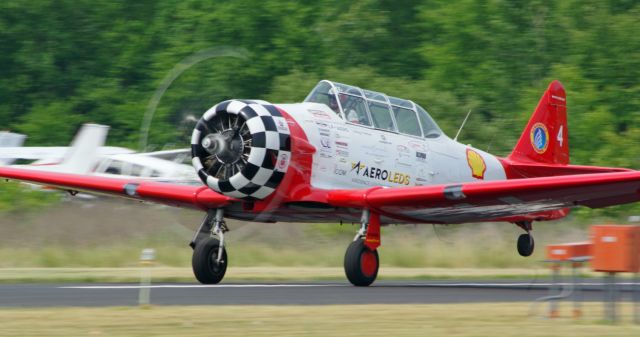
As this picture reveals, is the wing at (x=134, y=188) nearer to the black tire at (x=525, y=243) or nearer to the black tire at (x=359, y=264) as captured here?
the black tire at (x=359, y=264)

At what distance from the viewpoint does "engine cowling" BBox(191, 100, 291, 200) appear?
44.0 feet

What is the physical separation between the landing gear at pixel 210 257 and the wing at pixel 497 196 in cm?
156

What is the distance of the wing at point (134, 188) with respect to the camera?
1467cm

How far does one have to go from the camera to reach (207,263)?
556 inches

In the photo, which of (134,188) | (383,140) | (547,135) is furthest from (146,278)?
(547,135)

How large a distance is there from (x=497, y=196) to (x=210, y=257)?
3771 mm

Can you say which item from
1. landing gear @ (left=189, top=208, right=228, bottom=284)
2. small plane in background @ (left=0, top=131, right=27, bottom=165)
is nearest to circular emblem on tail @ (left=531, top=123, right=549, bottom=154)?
landing gear @ (left=189, top=208, right=228, bottom=284)

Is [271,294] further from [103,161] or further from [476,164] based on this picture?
[103,161]

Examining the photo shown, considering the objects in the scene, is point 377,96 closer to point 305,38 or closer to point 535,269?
point 535,269

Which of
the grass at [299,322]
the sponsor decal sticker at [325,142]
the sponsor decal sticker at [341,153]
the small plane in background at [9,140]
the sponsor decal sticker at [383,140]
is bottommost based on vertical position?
the small plane in background at [9,140]

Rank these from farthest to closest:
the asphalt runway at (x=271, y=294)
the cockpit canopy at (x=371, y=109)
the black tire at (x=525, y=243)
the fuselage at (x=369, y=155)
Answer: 1. the black tire at (x=525, y=243)
2. the cockpit canopy at (x=371, y=109)
3. the fuselage at (x=369, y=155)
4. the asphalt runway at (x=271, y=294)

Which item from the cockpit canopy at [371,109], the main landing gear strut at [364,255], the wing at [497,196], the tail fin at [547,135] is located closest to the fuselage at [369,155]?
the cockpit canopy at [371,109]

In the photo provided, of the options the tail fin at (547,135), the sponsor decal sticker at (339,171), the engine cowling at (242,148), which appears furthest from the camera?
the tail fin at (547,135)

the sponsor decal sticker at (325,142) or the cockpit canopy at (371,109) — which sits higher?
the cockpit canopy at (371,109)
